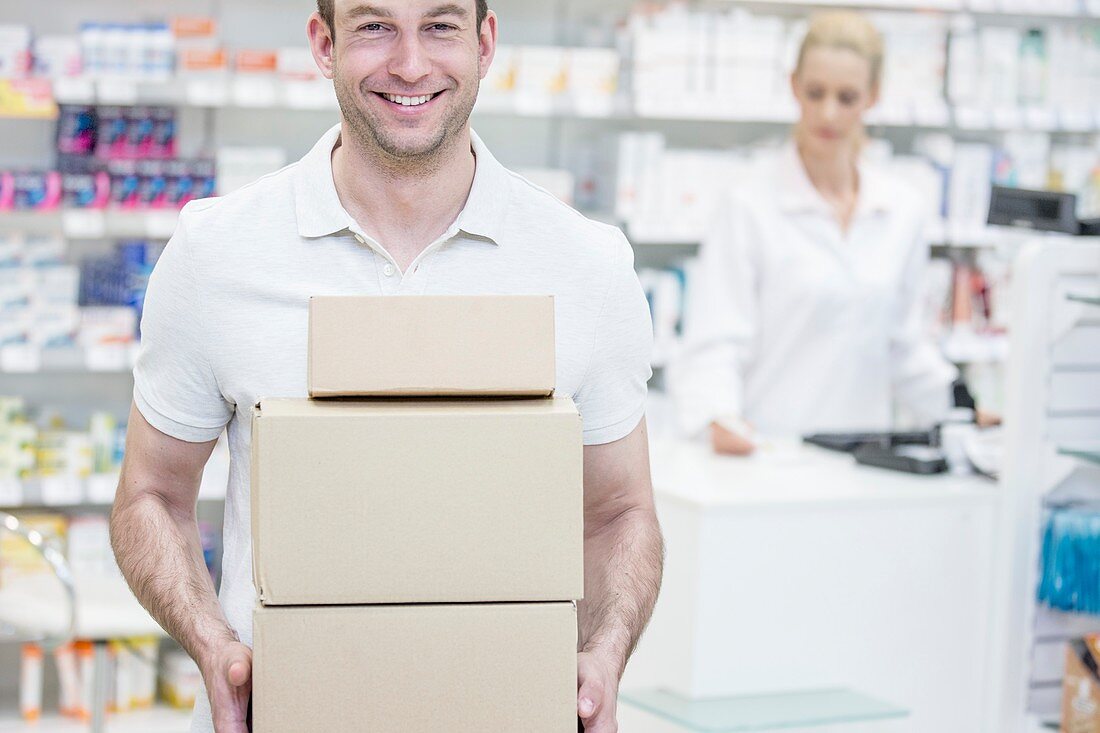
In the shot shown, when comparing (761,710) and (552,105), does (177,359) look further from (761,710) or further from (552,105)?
(552,105)

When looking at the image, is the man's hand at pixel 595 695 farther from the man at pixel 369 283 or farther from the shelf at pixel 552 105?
the shelf at pixel 552 105

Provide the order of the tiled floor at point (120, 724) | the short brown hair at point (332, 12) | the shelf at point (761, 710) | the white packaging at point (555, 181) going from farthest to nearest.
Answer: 1. the white packaging at point (555, 181)
2. the tiled floor at point (120, 724)
3. the shelf at point (761, 710)
4. the short brown hair at point (332, 12)

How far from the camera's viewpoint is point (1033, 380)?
2711mm

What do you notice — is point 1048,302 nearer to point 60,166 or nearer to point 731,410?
point 731,410

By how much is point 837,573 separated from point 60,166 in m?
2.49

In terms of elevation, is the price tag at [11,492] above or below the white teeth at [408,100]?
below

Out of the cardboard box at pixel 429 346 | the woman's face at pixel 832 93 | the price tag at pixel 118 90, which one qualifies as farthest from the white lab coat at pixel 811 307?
the cardboard box at pixel 429 346

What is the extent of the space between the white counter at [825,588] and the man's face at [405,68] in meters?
1.18

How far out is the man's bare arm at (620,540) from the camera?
164cm

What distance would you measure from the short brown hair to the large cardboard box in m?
0.69

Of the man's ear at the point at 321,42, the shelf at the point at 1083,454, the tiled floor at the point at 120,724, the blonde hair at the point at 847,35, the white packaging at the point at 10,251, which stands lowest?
the tiled floor at the point at 120,724

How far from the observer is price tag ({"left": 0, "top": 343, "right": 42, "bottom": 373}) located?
12.7ft

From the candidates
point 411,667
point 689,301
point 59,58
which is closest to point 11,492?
point 59,58

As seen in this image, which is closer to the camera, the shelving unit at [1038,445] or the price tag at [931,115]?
the shelving unit at [1038,445]
